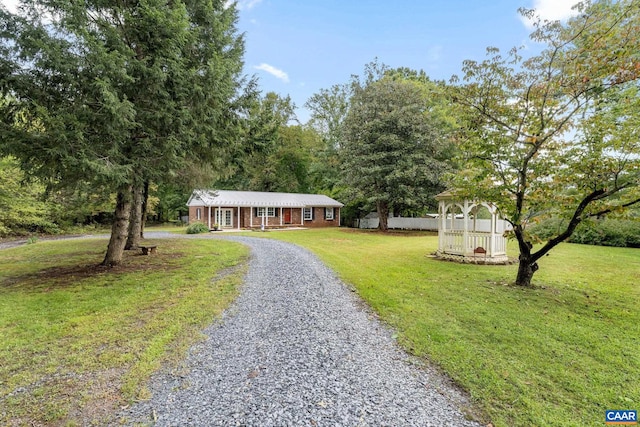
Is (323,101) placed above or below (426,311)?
above

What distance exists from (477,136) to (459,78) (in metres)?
1.45

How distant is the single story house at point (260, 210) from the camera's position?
2394 cm

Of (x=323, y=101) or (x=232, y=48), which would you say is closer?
(x=232, y=48)

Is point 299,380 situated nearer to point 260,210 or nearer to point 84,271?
point 84,271

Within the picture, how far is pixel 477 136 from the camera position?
7.26 m

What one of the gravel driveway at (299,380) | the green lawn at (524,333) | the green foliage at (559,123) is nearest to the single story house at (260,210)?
the green lawn at (524,333)

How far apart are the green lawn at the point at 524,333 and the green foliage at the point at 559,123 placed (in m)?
1.53

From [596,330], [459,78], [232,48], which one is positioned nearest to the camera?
[596,330]

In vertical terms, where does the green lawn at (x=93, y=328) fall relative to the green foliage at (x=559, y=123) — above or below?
below

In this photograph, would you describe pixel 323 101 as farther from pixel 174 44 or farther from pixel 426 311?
pixel 426 311

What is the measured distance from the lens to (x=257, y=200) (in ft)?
83.7

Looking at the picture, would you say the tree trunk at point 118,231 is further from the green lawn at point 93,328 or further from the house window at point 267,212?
the house window at point 267,212

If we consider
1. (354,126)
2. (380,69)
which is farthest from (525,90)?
(380,69)

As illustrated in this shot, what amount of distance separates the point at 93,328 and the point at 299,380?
11.8ft
